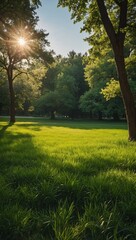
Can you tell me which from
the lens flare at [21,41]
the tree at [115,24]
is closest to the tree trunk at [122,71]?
the tree at [115,24]

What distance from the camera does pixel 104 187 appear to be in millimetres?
4059

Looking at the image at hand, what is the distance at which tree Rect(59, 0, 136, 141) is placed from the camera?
36.4 ft

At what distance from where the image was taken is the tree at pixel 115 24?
36.4 ft

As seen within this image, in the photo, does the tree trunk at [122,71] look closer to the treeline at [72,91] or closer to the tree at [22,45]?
the tree at [22,45]

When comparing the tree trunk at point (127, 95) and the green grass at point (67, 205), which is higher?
the tree trunk at point (127, 95)

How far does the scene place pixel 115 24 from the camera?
1340 centimetres

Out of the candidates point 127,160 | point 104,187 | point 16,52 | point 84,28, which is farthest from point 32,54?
point 104,187

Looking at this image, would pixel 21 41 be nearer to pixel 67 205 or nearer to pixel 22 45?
pixel 22 45

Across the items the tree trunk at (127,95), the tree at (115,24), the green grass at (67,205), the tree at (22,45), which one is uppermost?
the tree at (22,45)

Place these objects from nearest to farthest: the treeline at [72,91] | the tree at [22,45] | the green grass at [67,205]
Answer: the green grass at [67,205] → the tree at [22,45] → the treeline at [72,91]

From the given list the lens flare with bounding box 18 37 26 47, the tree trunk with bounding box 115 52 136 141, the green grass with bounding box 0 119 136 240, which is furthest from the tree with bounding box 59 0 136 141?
the lens flare with bounding box 18 37 26 47

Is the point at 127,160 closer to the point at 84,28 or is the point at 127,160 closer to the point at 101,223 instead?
the point at 101,223

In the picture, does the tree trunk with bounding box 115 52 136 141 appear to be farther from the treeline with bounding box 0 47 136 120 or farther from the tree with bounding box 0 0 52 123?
the treeline with bounding box 0 47 136 120

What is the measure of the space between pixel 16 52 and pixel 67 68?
33.2 meters
